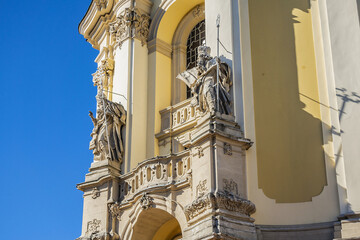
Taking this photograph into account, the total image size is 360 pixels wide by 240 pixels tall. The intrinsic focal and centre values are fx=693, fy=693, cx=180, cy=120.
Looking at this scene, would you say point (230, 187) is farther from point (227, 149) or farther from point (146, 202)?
point (146, 202)

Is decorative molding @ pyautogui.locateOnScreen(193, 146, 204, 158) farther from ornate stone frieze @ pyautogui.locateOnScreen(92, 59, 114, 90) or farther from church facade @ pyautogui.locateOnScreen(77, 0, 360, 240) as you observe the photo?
ornate stone frieze @ pyautogui.locateOnScreen(92, 59, 114, 90)

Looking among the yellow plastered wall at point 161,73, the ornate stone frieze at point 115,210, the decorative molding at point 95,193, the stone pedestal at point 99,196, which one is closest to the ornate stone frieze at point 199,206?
the ornate stone frieze at point 115,210

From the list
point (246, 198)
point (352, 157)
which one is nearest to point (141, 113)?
point (246, 198)

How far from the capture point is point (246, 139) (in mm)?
17125

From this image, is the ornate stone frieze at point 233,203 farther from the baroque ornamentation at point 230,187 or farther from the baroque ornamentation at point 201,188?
the baroque ornamentation at point 201,188

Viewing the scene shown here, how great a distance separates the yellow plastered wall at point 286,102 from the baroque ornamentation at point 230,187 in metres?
0.95

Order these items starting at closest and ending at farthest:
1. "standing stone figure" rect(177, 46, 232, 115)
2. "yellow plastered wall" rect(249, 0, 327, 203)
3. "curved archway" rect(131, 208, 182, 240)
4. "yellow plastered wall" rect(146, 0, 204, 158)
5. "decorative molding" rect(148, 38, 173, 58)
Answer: "yellow plastered wall" rect(249, 0, 327, 203) → "standing stone figure" rect(177, 46, 232, 115) → "curved archway" rect(131, 208, 182, 240) → "yellow plastered wall" rect(146, 0, 204, 158) → "decorative molding" rect(148, 38, 173, 58)

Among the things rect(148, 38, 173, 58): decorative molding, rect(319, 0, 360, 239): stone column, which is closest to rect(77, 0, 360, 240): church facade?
rect(319, 0, 360, 239): stone column

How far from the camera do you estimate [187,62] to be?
23297 mm

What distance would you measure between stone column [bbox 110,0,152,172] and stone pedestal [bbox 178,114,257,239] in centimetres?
399

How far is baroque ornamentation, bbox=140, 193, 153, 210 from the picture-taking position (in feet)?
60.1

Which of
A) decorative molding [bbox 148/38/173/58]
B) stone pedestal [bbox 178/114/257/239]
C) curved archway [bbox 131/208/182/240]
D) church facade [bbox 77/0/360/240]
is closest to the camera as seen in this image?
stone pedestal [bbox 178/114/257/239]

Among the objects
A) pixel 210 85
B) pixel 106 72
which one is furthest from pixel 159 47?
pixel 210 85

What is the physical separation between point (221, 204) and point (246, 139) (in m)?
2.03
